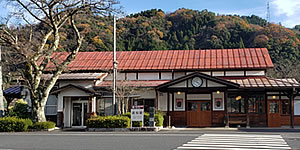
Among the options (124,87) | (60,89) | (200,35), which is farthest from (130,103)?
(200,35)

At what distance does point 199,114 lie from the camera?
977 inches

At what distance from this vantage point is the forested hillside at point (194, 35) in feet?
162

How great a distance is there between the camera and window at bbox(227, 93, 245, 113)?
24.8 meters

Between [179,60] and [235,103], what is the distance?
600 centimetres

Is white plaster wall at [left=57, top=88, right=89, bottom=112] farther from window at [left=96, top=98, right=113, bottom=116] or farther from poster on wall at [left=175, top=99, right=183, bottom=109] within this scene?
poster on wall at [left=175, top=99, right=183, bottom=109]

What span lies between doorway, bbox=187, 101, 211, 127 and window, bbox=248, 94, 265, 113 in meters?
2.89

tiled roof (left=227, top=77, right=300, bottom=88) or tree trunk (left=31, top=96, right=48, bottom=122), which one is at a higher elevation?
tiled roof (left=227, top=77, right=300, bottom=88)

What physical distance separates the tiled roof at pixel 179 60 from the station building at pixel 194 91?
71 millimetres

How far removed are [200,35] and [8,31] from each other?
48.6 m

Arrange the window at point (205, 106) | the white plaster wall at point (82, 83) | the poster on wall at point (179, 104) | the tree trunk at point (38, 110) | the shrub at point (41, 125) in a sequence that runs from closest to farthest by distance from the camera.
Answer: the shrub at point (41, 125)
the tree trunk at point (38, 110)
the window at point (205, 106)
the poster on wall at point (179, 104)
the white plaster wall at point (82, 83)

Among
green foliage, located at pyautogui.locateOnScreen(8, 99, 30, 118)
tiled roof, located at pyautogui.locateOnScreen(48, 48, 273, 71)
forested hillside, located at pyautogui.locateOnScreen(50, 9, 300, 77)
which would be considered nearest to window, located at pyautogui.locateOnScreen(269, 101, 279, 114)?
tiled roof, located at pyautogui.locateOnScreen(48, 48, 273, 71)

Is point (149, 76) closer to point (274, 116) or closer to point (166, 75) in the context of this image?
point (166, 75)

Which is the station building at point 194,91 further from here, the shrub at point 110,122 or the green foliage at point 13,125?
the green foliage at point 13,125

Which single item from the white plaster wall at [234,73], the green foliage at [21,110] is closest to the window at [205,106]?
the white plaster wall at [234,73]
